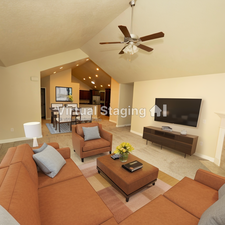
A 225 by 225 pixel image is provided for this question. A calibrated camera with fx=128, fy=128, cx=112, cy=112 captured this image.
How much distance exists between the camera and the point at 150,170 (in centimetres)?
220

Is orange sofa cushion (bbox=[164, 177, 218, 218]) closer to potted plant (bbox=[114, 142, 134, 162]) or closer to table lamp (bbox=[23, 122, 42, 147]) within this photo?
potted plant (bbox=[114, 142, 134, 162])

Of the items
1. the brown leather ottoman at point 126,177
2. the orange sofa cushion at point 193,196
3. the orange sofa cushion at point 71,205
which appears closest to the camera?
the orange sofa cushion at point 71,205

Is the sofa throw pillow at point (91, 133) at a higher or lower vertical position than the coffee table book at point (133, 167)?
higher

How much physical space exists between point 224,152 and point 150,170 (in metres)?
2.23

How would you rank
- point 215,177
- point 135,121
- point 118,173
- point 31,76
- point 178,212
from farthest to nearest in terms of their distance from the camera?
point 135,121 → point 31,76 → point 118,173 → point 215,177 → point 178,212

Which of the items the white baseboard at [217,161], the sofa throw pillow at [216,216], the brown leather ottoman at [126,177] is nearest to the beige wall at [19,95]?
the brown leather ottoman at [126,177]

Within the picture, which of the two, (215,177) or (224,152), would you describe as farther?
(224,152)

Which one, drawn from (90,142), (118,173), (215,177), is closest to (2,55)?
(90,142)

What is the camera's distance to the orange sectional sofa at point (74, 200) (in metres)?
1.05

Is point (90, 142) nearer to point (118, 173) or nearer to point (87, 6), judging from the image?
point (118, 173)

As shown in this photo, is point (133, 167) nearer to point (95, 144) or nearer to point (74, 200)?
point (74, 200)

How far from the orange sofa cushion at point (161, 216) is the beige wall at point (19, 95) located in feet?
15.4

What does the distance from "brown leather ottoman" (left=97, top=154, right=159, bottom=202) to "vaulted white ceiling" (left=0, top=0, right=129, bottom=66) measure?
278 cm

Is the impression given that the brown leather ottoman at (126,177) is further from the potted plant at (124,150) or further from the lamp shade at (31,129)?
the lamp shade at (31,129)
